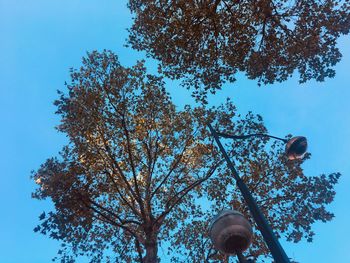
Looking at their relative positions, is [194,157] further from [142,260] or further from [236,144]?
[142,260]

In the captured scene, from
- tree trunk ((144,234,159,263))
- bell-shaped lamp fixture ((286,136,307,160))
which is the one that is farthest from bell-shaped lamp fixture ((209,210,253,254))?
tree trunk ((144,234,159,263))

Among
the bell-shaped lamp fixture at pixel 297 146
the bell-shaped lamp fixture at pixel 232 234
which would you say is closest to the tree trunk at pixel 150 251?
the bell-shaped lamp fixture at pixel 297 146

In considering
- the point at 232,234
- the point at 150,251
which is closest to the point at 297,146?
the point at 232,234

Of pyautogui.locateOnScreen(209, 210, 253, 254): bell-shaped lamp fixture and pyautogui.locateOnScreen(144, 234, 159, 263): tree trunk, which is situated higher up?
pyautogui.locateOnScreen(144, 234, 159, 263): tree trunk

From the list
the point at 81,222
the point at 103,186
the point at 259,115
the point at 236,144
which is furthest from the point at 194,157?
the point at 81,222

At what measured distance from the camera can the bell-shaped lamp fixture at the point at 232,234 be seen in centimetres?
528

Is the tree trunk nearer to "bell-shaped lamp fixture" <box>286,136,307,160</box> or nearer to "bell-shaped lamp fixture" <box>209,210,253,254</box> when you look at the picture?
"bell-shaped lamp fixture" <box>286,136,307,160</box>

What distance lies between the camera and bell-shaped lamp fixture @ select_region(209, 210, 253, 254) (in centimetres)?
528

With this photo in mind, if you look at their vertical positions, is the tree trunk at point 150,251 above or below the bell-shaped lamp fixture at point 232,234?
above

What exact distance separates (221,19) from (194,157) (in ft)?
21.2

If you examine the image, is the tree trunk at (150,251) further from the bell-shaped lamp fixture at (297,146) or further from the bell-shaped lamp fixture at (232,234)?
the bell-shaped lamp fixture at (232,234)

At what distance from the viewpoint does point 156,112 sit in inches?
605

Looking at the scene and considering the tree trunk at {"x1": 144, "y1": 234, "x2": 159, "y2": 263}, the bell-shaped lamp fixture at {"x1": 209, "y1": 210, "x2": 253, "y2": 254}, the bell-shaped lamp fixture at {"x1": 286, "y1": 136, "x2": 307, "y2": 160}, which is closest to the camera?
the bell-shaped lamp fixture at {"x1": 209, "y1": 210, "x2": 253, "y2": 254}

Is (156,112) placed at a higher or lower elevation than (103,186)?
higher
